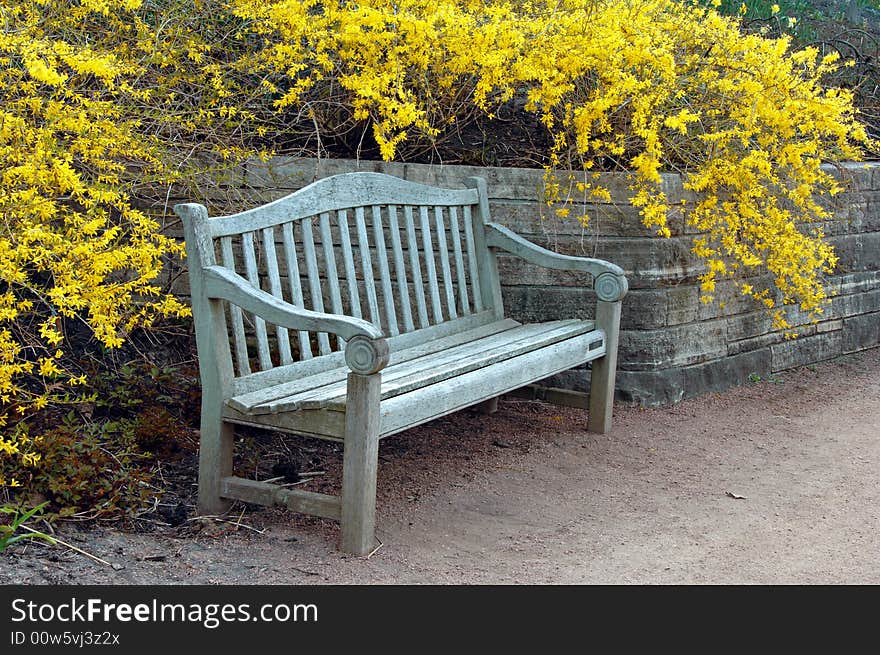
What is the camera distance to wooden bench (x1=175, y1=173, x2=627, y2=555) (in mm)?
3104

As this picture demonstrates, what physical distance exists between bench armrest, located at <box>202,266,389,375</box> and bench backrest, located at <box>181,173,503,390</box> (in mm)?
91

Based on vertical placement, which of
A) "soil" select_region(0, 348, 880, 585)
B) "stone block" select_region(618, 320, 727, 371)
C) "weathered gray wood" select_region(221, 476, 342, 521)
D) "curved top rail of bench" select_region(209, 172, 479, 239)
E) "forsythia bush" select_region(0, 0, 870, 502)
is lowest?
"soil" select_region(0, 348, 880, 585)

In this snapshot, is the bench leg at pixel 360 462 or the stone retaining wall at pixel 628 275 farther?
the stone retaining wall at pixel 628 275

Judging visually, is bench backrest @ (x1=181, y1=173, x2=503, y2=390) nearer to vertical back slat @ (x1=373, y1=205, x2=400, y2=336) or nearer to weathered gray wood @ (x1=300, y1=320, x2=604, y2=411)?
vertical back slat @ (x1=373, y1=205, x2=400, y2=336)

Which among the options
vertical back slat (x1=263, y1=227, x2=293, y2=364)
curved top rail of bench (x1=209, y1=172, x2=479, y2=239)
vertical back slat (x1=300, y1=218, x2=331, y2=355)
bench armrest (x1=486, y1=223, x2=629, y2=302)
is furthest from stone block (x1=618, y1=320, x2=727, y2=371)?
vertical back slat (x1=263, y1=227, x2=293, y2=364)

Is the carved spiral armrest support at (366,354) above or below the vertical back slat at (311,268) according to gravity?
below

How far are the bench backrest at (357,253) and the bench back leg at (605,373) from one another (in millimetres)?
476

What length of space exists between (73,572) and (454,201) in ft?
7.39

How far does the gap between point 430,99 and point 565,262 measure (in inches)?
37.5

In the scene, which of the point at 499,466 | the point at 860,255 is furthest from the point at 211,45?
the point at 860,255

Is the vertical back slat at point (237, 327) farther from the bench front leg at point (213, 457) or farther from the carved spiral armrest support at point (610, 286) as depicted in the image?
the carved spiral armrest support at point (610, 286)

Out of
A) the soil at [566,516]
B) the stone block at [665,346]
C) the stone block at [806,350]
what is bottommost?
the soil at [566,516]

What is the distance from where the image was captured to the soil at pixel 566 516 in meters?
3.03

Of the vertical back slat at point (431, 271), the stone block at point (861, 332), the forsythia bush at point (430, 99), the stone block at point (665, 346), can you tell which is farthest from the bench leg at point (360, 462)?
the stone block at point (861, 332)
